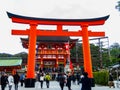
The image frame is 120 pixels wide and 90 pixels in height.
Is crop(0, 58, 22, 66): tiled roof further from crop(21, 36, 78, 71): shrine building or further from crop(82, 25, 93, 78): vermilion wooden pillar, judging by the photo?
crop(82, 25, 93, 78): vermilion wooden pillar

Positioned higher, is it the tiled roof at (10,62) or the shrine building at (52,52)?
the shrine building at (52,52)

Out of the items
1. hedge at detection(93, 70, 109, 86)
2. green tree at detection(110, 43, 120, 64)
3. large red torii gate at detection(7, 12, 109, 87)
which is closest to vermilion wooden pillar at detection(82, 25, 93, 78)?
large red torii gate at detection(7, 12, 109, 87)

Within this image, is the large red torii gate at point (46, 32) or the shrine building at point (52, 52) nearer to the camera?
the large red torii gate at point (46, 32)

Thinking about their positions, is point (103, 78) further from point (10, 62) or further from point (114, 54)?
point (114, 54)

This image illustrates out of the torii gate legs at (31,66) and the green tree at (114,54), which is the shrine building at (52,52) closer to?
the green tree at (114,54)

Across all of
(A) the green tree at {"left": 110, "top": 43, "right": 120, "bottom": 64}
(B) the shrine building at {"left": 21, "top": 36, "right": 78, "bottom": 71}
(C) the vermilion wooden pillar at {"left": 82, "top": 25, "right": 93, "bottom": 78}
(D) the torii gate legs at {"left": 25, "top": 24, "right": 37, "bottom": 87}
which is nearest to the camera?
(D) the torii gate legs at {"left": 25, "top": 24, "right": 37, "bottom": 87}

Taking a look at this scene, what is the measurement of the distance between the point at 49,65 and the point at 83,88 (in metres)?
50.0

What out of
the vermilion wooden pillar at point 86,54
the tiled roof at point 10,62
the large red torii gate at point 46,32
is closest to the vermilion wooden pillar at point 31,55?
the large red torii gate at point 46,32

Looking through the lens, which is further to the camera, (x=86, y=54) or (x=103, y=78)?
(x=103, y=78)

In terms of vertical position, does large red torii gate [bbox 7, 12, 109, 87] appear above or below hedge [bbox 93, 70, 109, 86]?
above

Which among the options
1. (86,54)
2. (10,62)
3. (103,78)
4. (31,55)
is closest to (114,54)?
(10,62)

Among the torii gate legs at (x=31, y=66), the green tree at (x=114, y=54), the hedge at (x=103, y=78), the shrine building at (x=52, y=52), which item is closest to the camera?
the torii gate legs at (x=31, y=66)

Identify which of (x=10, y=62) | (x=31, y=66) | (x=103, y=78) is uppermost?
(x=10, y=62)

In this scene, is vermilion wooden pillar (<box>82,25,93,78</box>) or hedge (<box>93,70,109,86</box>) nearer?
vermilion wooden pillar (<box>82,25,93,78</box>)
